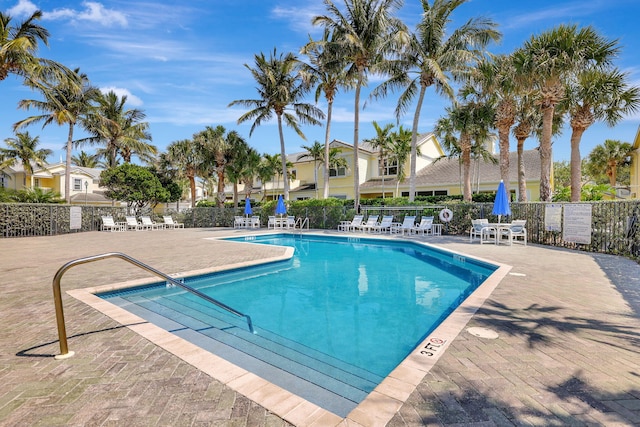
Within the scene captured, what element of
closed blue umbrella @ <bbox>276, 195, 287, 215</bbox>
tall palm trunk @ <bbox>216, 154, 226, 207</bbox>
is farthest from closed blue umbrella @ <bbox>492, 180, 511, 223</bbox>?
tall palm trunk @ <bbox>216, 154, 226, 207</bbox>

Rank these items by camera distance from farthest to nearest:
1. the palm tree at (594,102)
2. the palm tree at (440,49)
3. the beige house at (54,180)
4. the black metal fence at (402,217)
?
the beige house at (54,180) < the palm tree at (440,49) < the palm tree at (594,102) < the black metal fence at (402,217)

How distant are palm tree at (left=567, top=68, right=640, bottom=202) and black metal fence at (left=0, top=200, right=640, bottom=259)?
387cm

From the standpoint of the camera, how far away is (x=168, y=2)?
35.1 ft

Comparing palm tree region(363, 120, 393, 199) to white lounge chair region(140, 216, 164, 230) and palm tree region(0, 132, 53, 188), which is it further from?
palm tree region(0, 132, 53, 188)

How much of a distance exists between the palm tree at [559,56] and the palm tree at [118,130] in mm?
30187

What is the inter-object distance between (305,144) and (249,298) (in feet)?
89.3

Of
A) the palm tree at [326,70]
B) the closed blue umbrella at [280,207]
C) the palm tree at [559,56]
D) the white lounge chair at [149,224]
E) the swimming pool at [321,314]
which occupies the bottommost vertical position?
the swimming pool at [321,314]

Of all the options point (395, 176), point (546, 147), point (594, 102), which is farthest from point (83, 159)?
point (594, 102)

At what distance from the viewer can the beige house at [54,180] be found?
37.3 metres

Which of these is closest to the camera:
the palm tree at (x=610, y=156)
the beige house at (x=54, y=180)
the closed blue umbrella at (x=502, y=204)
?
the closed blue umbrella at (x=502, y=204)

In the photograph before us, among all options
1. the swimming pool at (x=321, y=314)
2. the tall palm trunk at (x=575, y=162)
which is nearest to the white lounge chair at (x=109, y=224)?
the swimming pool at (x=321, y=314)

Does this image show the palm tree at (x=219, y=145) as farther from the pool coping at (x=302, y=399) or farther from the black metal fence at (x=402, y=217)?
the pool coping at (x=302, y=399)

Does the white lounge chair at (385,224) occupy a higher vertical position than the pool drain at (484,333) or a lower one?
higher

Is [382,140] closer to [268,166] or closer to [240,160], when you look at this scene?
[268,166]
